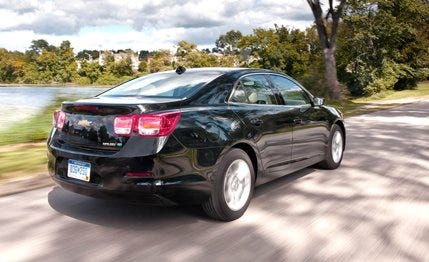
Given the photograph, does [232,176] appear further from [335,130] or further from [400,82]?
[400,82]

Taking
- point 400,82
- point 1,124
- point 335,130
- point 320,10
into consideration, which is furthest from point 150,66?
point 335,130

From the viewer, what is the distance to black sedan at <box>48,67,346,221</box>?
4.09 m

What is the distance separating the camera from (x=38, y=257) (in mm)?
3660

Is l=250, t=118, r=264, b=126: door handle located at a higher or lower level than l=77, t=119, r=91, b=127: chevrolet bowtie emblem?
lower

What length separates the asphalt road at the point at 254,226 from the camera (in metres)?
3.77

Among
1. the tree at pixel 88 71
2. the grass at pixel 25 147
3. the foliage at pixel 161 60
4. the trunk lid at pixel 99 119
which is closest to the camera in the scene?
the trunk lid at pixel 99 119

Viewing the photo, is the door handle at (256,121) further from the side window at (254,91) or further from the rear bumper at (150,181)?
the rear bumper at (150,181)

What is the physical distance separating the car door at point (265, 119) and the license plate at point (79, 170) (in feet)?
5.04

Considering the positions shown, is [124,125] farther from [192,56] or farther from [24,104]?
[192,56]

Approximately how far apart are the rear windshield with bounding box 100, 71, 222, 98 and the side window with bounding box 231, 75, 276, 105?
0.29m

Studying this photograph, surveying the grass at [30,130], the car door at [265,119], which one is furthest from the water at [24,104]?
the car door at [265,119]

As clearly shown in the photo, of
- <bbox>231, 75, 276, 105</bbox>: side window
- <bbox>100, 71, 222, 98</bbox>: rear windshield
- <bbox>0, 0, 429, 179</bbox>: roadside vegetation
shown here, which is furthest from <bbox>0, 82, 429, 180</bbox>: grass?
<bbox>0, 0, 429, 179</bbox>: roadside vegetation

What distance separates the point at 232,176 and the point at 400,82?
4090cm

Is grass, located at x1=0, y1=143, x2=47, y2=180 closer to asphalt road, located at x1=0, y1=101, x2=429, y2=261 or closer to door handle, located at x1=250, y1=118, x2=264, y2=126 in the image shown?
asphalt road, located at x1=0, y1=101, x2=429, y2=261
